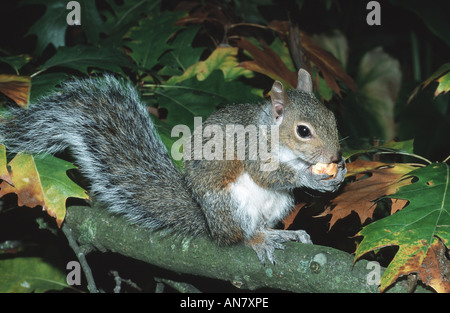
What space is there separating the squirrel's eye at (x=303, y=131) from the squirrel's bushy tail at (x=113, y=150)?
0.48 metres

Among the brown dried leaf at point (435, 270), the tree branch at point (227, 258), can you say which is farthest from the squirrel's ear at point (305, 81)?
the brown dried leaf at point (435, 270)

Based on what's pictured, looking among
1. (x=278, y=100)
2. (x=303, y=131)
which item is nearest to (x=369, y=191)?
(x=303, y=131)

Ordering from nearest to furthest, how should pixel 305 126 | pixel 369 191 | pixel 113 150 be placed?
pixel 369 191, pixel 305 126, pixel 113 150

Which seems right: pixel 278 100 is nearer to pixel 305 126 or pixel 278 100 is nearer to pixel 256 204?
pixel 305 126

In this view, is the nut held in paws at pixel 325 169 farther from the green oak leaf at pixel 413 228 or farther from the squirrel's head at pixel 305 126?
the green oak leaf at pixel 413 228

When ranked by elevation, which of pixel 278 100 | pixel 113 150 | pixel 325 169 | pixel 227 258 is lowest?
pixel 227 258

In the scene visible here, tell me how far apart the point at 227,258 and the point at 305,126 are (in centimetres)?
56

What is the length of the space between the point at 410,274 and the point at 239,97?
119cm

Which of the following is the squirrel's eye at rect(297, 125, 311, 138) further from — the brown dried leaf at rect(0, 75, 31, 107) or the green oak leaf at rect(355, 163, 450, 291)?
the brown dried leaf at rect(0, 75, 31, 107)

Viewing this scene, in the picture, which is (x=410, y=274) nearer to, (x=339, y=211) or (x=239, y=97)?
(x=339, y=211)

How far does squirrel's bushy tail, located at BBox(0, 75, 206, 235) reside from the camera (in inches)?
71.0

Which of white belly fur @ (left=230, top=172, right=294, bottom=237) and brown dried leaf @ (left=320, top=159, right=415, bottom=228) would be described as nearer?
brown dried leaf @ (left=320, top=159, right=415, bottom=228)

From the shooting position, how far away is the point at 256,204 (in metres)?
1.83

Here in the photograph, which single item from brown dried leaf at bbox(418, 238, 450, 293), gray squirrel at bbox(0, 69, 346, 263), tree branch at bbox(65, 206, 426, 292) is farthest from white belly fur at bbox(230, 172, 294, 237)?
brown dried leaf at bbox(418, 238, 450, 293)
